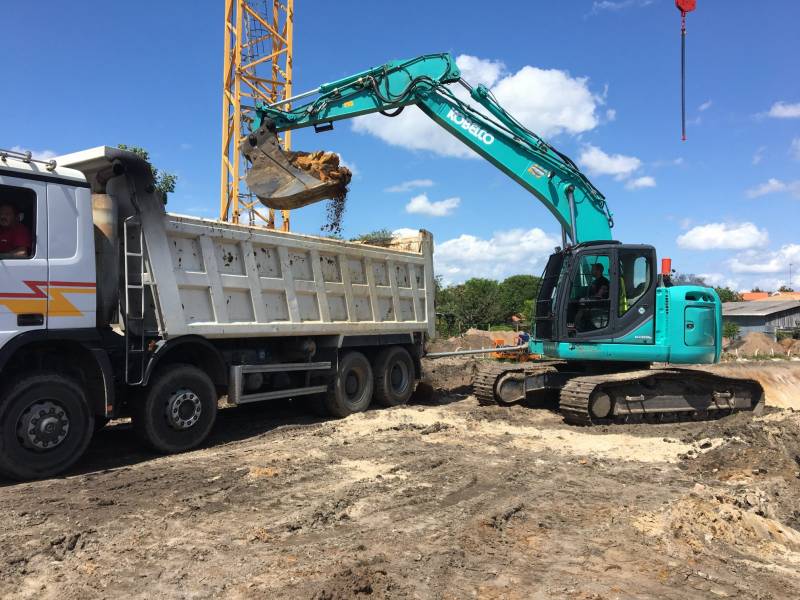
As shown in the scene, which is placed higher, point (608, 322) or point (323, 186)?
point (323, 186)

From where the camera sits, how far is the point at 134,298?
7074mm

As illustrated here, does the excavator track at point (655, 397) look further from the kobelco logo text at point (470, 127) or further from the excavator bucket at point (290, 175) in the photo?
the excavator bucket at point (290, 175)

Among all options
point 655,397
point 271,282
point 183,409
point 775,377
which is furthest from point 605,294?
point 775,377

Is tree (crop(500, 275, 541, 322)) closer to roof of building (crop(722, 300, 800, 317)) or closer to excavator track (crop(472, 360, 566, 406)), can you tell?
roof of building (crop(722, 300, 800, 317))

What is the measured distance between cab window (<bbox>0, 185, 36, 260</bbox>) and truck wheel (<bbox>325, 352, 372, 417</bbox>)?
4700mm

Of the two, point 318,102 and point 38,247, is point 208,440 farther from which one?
point 318,102

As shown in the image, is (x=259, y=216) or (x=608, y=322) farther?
(x=259, y=216)

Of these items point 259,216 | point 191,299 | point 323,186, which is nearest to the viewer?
point 191,299

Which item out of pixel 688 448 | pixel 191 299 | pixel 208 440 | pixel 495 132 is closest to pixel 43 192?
pixel 191 299

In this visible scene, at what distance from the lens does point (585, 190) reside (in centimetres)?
1062

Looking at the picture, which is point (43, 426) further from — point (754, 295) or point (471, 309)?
point (754, 295)

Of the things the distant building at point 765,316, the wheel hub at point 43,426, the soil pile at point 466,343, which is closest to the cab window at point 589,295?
the wheel hub at point 43,426

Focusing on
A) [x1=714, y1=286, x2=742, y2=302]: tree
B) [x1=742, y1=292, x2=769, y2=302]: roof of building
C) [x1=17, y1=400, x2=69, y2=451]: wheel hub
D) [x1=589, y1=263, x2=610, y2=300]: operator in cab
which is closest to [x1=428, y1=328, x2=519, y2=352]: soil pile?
[x1=589, y1=263, x2=610, y2=300]: operator in cab

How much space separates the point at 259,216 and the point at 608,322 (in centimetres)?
1539
